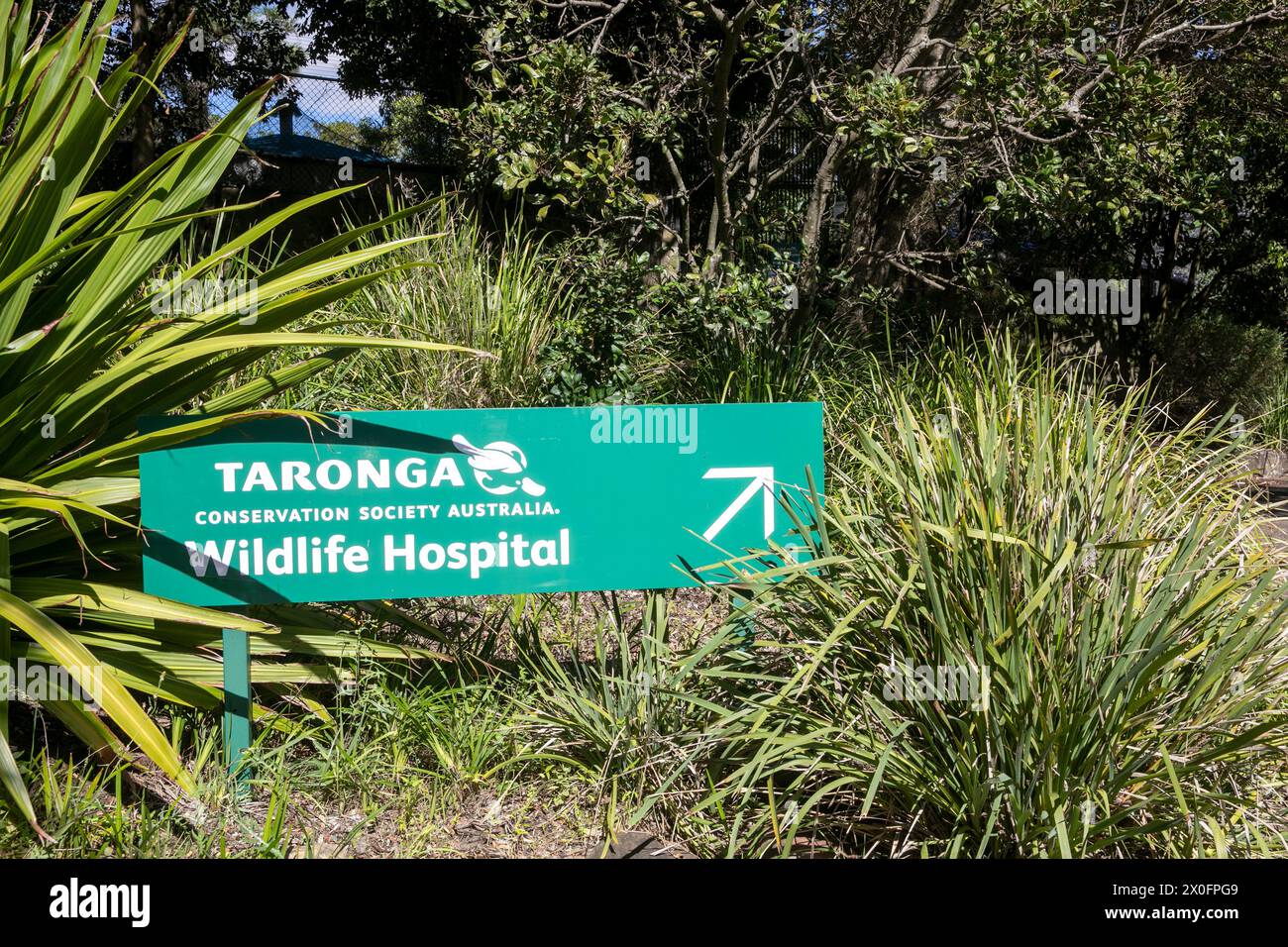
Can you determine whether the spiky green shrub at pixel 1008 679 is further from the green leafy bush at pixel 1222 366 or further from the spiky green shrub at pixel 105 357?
the green leafy bush at pixel 1222 366

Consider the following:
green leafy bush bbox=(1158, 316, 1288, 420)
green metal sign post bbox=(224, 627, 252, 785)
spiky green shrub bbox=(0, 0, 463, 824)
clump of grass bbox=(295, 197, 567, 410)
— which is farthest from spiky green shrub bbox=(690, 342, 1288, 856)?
green leafy bush bbox=(1158, 316, 1288, 420)

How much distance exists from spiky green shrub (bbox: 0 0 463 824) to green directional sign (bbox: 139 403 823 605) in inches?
6.3

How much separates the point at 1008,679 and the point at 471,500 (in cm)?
178

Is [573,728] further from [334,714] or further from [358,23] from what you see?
[358,23]

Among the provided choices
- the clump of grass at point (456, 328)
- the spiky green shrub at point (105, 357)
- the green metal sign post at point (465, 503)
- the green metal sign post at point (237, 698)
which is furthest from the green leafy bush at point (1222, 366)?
the green metal sign post at point (237, 698)

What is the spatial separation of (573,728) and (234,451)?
56.9 inches

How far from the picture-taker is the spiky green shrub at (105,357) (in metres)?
3.30

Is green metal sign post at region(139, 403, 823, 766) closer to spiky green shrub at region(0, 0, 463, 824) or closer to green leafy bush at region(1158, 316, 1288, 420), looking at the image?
spiky green shrub at region(0, 0, 463, 824)

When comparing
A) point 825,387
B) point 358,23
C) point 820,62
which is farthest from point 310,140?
point 825,387

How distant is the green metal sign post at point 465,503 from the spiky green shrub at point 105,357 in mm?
163

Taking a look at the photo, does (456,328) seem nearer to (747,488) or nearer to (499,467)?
(499,467)

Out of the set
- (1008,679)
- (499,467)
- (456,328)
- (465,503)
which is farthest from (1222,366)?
(465,503)

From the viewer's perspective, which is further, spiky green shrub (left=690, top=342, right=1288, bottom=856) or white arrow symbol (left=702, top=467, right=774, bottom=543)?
white arrow symbol (left=702, top=467, right=774, bottom=543)

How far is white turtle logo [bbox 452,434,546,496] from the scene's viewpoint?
3.53 meters
